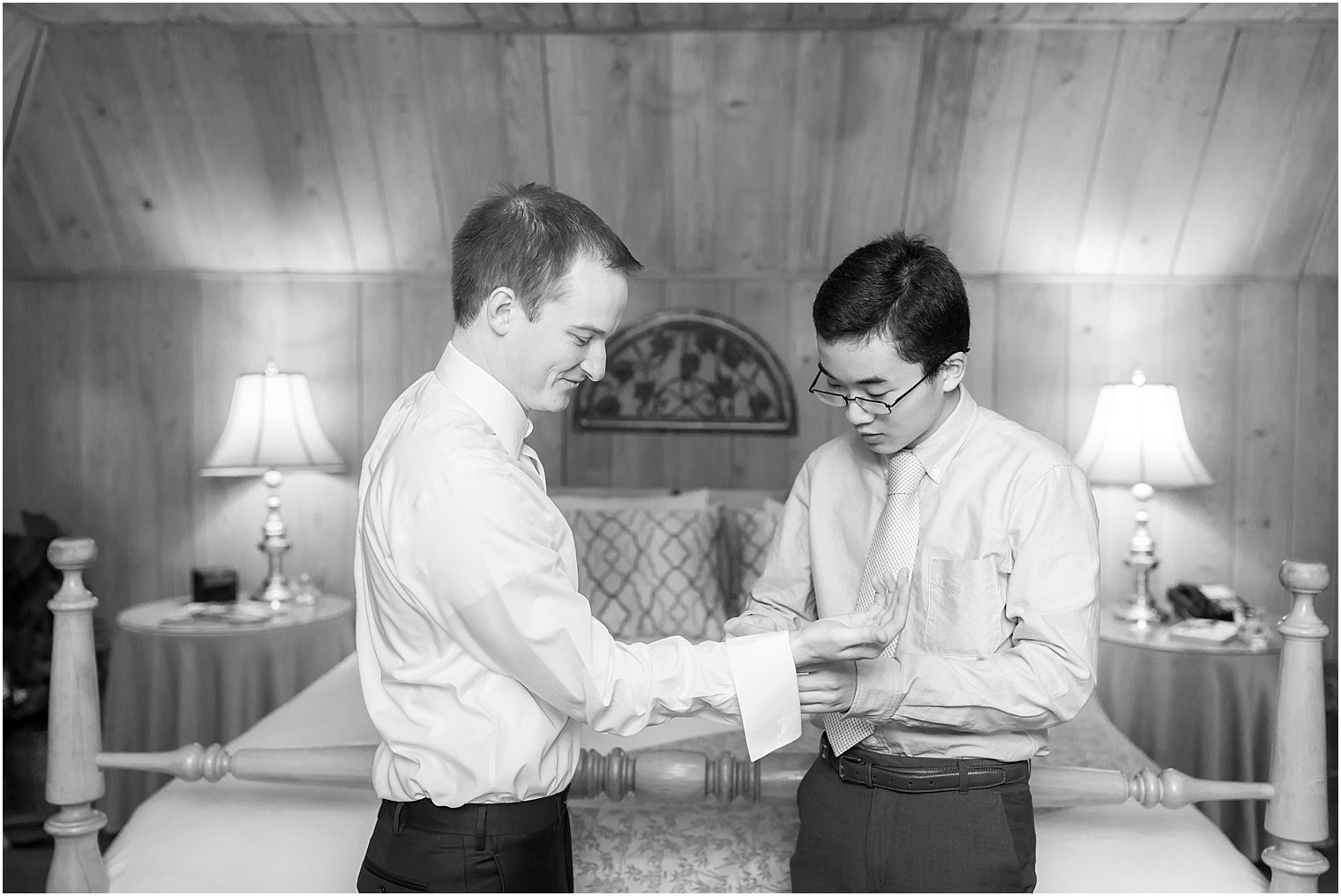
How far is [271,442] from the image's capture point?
3.78 metres

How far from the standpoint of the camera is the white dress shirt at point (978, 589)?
55.6 inches

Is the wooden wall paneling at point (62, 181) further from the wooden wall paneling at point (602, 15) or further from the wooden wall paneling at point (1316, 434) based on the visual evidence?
the wooden wall paneling at point (1316, 434)

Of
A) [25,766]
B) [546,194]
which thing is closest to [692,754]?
[546,194]

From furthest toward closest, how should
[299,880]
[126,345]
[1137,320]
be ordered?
[126,345] → [1137,320] → [299,880]

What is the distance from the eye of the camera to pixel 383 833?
1393 mm

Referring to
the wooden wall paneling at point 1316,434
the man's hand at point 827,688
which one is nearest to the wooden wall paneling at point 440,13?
the man's hand at point 827,688

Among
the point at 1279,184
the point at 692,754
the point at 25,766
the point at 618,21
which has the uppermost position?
the point at 618,21

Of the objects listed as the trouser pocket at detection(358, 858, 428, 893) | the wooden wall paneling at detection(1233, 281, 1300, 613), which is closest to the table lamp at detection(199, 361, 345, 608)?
the trouser pocket at detection(358, 858, 428, 893)

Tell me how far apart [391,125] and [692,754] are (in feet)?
8.11

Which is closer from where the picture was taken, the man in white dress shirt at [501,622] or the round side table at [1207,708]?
the man in white dress shirt at [501,622]

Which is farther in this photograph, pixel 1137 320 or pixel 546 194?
pixel 1137 320

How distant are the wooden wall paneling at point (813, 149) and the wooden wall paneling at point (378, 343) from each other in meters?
1.37

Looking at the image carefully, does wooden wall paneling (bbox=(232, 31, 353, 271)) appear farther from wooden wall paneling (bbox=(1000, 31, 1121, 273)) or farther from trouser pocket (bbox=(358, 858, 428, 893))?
trouser pocket (bbox=(358, 858, 428, 893))

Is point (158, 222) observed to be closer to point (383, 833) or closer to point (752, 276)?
point (752, 276)
